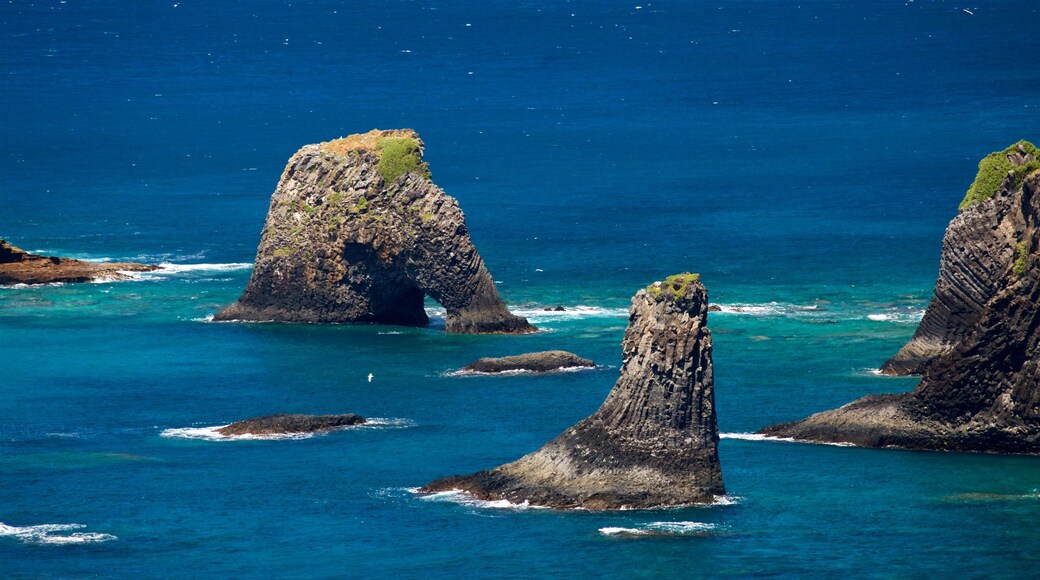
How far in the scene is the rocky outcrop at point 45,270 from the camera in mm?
172375

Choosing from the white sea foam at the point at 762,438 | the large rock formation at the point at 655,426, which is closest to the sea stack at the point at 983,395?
the white sea foam at the point at 762,438

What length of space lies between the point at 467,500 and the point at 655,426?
9.24 metres

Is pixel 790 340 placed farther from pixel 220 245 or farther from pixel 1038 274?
pixel 220 245

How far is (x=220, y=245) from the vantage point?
19712 cm

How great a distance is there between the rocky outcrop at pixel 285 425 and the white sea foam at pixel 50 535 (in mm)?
19953

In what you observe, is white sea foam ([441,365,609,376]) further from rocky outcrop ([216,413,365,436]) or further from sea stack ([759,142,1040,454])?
sea stack ([759,142,1040,454])

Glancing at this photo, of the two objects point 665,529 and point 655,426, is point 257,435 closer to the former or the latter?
point 655,426

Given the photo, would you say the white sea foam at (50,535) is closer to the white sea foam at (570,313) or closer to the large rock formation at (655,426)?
the large rock formation at (655,426)

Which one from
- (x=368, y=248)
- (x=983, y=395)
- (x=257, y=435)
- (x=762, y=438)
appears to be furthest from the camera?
(x=368, y=248)

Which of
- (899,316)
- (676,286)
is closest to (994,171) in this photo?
(676,286)

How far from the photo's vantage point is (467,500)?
10025 cm

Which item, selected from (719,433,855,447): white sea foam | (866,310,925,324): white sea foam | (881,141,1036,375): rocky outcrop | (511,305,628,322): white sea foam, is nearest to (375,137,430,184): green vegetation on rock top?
(511,305,628,322): white sea foam

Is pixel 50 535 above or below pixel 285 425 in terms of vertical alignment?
below

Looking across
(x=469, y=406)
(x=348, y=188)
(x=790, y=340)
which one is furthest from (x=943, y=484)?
(x=348, y=188)
